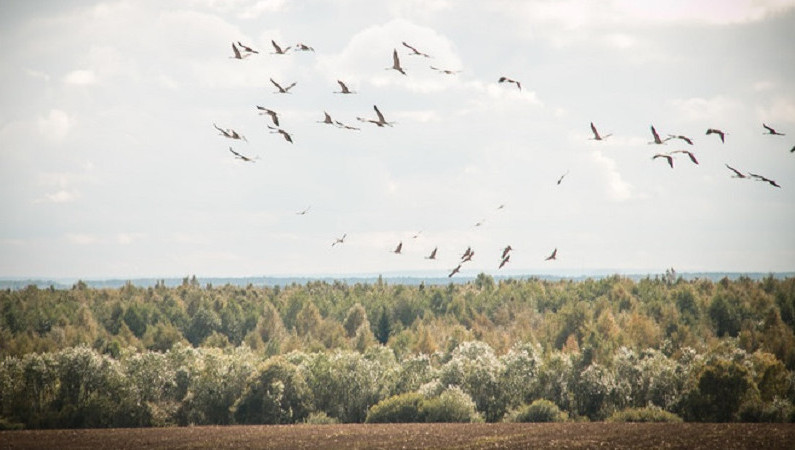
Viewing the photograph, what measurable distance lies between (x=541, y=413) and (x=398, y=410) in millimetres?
15192

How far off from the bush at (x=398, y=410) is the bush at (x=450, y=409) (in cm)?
98

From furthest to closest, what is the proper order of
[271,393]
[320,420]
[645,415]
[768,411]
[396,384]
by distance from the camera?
[396,384] < [271,393] < [320,420] < [645,415] < [768,411]

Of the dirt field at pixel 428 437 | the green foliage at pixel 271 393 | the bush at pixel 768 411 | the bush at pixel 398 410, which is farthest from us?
the green foliage at pixel 271 393

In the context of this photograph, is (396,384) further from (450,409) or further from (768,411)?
(768,411)

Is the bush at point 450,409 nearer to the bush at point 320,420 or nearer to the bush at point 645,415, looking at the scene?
the bush at point 320,420

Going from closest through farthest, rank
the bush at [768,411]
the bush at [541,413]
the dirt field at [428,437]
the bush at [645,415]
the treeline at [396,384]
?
the dirt field at [428,437] → the bush at [768,411] → the bush at [645,415] → the treeline at [396,384] → the bush at [541,413]

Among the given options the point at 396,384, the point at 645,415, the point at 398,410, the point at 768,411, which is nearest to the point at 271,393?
the point at 396,384

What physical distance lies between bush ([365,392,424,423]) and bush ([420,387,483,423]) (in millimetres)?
984

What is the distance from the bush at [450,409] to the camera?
313ft

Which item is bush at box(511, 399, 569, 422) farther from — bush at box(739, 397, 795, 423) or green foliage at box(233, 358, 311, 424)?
green foliage at box(233, 358, 311, 424)

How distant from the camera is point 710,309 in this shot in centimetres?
15600

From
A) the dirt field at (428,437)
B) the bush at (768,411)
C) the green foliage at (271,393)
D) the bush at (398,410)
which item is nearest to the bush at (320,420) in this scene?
the green foliage at (271,393)

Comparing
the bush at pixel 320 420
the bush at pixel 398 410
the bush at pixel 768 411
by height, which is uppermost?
the bush at pixel 768 411

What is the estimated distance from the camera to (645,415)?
3578 inches
